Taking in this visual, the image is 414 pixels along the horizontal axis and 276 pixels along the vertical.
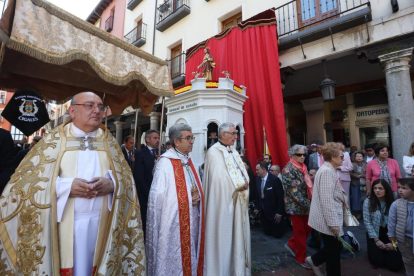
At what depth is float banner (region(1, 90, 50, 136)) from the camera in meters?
3.14

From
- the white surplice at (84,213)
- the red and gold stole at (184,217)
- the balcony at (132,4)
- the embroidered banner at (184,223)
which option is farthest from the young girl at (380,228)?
the balcony at (132,4)

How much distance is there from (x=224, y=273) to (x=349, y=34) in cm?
676

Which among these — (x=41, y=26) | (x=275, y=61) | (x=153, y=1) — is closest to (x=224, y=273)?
(x=41, y=26)

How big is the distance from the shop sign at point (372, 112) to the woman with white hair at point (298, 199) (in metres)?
7.31

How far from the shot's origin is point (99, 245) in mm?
1692

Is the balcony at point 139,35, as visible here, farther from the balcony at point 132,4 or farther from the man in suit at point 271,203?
the man in suit at point 271,203

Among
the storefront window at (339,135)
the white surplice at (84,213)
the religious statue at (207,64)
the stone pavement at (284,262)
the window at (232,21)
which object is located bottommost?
the stone pavement at (284,262)

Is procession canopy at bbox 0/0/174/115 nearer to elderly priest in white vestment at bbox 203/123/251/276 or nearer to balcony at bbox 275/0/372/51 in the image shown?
elderly priest in white vestment at bbox 203/123/251/276

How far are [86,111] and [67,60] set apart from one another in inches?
28.7

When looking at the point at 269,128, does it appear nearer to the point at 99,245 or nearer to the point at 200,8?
the point at 99,245

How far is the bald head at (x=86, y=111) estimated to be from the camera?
1.82m

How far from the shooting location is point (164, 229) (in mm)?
2244

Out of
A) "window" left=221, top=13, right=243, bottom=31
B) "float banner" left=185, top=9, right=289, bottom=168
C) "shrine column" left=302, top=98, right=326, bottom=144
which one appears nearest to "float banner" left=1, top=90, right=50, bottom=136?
"float banner" left=185, top=9, right=289, bottom=168

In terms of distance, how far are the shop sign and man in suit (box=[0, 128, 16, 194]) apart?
10.6 meters
